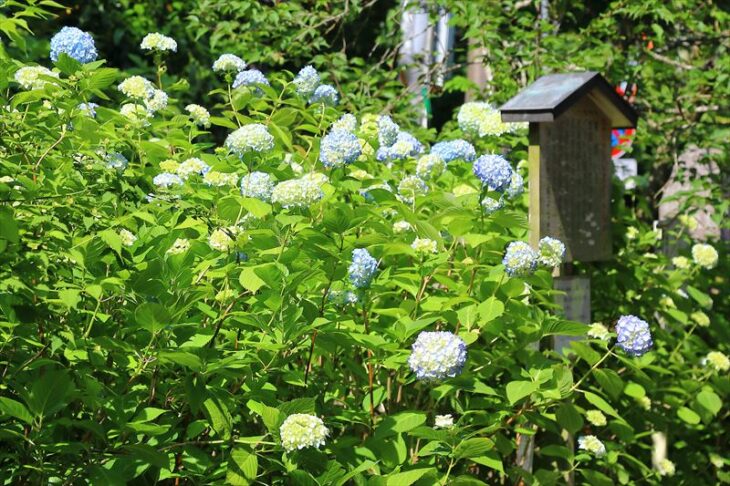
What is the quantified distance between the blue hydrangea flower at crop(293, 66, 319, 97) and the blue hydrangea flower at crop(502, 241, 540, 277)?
1024 millimetres

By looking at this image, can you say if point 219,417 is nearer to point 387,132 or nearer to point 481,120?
point 387,132

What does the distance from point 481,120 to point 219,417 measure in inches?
75.6

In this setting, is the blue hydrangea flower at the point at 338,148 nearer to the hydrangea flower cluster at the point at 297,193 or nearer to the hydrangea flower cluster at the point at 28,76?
the hydrangea flower cluster at the point at 297,193

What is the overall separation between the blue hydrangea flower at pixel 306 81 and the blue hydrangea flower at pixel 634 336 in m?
1.28

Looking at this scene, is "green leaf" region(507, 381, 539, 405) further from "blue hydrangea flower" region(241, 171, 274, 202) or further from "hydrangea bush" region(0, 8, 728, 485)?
"blue hydrangea flower" region(241, 171, 274, 202)

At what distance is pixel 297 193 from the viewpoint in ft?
8.66

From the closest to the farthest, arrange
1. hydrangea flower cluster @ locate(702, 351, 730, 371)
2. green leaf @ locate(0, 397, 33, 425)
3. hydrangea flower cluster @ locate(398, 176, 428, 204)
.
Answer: green leaf @ locate(0, 397, 33, 425) → hydrangea flower cluster @ locate(398, 176, 428, 204) → hydrangea flower cluster @ locate(702, 351, 730, 371)

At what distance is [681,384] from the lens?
441cm

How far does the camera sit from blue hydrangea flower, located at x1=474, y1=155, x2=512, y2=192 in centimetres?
286

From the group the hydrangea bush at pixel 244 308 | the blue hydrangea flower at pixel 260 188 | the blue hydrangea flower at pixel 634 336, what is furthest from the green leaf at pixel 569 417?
the blue hydrangea flower at pixel 260 188

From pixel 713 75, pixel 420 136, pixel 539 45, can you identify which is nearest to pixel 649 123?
pixel 713 75

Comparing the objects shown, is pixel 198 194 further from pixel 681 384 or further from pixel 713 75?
pixel 713 75

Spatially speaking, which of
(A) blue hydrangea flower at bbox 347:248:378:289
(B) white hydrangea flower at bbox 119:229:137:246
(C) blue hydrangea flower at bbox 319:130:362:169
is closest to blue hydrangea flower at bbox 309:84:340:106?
(C) blue hydrangea flower at bbox 319:130:362:169

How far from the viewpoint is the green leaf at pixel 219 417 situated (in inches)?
93.5
